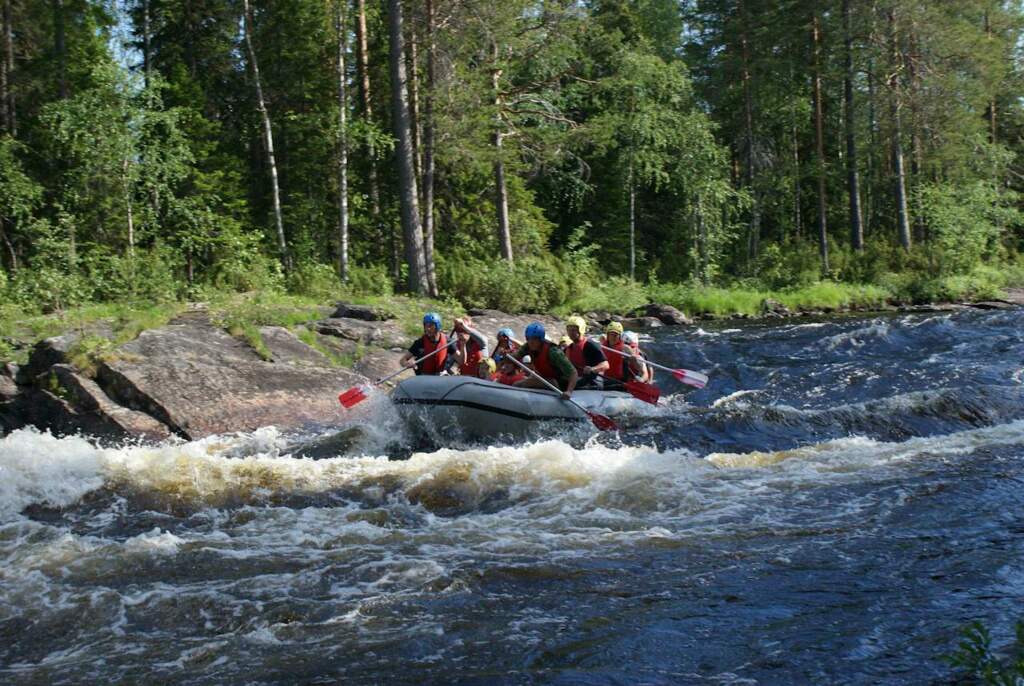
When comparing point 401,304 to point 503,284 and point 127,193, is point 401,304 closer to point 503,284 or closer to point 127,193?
point 503,284

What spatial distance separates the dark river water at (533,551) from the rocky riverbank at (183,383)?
1.69 feet

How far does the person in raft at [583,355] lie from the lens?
36.4 ft

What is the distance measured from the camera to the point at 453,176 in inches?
978

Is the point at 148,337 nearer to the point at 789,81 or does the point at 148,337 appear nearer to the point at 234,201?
the point at 234,201

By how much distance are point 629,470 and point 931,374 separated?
22.0ft

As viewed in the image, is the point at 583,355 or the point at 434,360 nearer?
the point at 583,355

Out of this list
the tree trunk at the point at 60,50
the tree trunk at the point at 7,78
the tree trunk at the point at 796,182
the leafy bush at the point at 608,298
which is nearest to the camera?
the tree trunk at the point at 7,78

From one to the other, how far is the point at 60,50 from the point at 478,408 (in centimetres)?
1613

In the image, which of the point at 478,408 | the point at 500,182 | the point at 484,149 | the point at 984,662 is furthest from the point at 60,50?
the point at 984,662

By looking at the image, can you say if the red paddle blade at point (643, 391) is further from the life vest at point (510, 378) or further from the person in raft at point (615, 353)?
the life vest at point (510, 378)

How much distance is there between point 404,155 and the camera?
18578mm

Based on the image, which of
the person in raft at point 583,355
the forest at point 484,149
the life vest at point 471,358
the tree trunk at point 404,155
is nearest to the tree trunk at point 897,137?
the forest at point 484,149

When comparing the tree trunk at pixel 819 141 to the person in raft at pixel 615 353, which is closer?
the person in raft at pixel 615 353

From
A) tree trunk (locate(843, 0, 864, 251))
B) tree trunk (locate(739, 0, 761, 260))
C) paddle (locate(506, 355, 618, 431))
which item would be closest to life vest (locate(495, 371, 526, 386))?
paddle (locate(506, 355, 618, 431))
